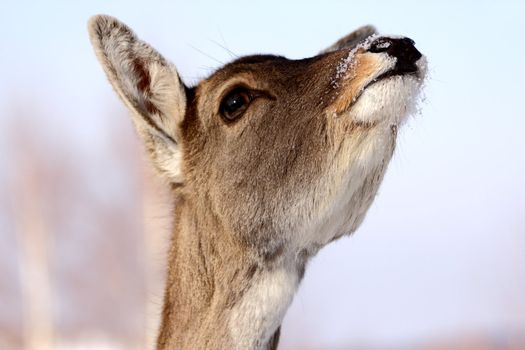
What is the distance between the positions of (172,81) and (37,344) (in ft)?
42.0

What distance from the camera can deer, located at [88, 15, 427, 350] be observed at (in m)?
4.85

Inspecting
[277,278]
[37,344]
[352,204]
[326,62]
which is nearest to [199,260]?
[277,278]

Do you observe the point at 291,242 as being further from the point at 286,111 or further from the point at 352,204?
the point at 286,111

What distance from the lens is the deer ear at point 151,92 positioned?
546cm

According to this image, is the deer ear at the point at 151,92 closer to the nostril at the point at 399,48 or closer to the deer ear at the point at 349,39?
the nostril at the point at 399,48

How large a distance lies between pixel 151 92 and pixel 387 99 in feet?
5.29

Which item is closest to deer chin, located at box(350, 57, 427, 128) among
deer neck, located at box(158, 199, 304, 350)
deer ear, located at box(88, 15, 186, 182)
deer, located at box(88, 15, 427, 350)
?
deer, located at box(88, 15, 427, 350)

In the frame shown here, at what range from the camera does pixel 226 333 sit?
4895 millimetres

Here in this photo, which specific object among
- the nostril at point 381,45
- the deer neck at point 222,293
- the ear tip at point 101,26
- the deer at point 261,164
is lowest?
the deer neck at point 222,293

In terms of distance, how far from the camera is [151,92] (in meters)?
5.62

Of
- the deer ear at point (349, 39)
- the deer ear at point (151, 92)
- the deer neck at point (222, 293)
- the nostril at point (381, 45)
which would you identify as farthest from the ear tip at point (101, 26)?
the deer ear at point (349, 39)

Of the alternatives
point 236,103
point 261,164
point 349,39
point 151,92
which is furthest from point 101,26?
point 349,39

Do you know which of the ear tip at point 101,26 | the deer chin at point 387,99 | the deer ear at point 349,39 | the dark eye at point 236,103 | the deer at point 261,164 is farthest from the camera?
the deer ear at point 349,39

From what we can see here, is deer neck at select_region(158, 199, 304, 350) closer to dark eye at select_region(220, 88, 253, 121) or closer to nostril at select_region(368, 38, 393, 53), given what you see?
dark eye at select_region(220, 88, 253, 121)
